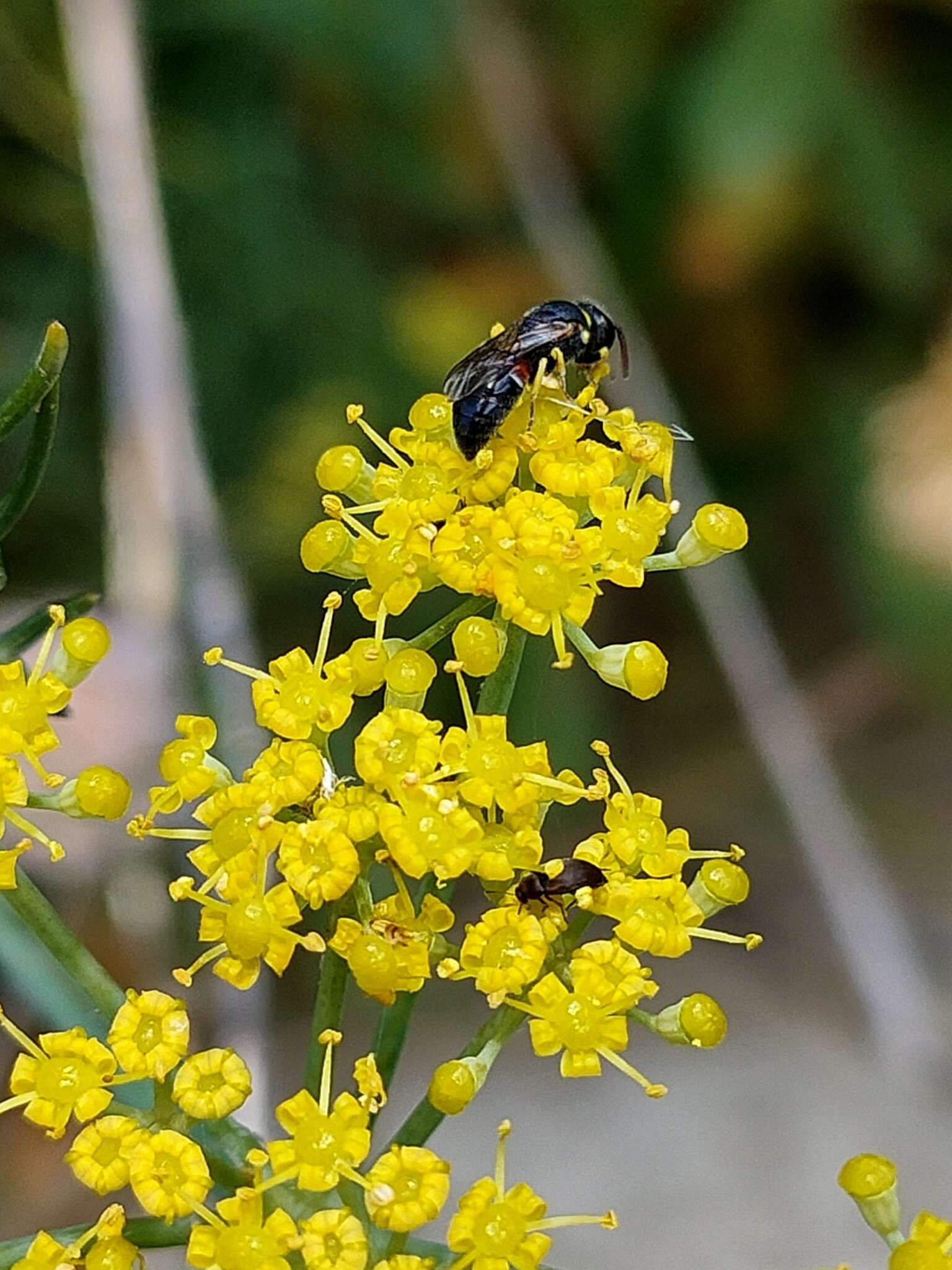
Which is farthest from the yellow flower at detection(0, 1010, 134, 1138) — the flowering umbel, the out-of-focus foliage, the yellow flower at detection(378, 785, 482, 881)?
the out-of-focus foliage

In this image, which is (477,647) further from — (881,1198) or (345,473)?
(881,1198)

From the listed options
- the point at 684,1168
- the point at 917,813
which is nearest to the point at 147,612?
the point at 684,1168

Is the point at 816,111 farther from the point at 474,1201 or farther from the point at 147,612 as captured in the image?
the point at 474,1201

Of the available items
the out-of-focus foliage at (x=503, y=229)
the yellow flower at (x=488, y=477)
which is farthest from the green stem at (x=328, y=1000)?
the out-of-focus foliage at (x=503, y=229)

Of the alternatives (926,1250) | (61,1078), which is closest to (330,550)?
(61,1078)

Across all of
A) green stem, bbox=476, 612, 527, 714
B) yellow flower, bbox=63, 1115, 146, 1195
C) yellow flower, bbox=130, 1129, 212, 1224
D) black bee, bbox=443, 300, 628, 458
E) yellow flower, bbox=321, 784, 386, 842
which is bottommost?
yellow flower, bbox=130, 1129, 212, 1224

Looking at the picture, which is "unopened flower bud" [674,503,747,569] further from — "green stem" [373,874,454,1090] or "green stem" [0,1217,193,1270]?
"green stem" [0,1217,193,1270]
